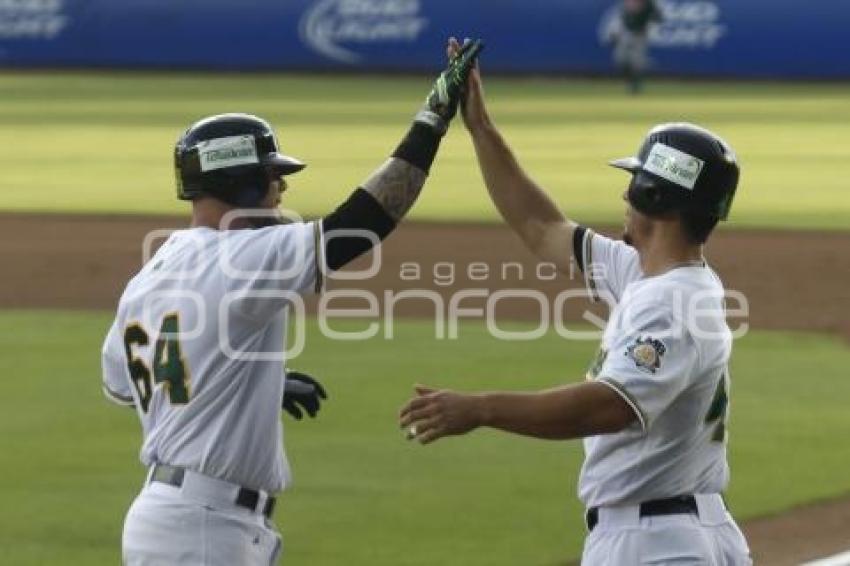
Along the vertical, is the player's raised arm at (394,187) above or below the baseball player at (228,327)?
above

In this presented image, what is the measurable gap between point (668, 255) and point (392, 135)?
22.2m

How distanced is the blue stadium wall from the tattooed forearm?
3358 centimetres

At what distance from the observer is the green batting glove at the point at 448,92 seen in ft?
18.1

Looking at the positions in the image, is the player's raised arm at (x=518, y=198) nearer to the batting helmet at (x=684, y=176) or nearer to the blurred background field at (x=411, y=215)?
the batting helmet at (x=684, y=176)

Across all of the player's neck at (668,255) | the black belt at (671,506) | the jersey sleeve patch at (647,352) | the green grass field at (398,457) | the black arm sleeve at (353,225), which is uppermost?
the player's neck at (668,255)

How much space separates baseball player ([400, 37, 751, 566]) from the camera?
16.0 feet

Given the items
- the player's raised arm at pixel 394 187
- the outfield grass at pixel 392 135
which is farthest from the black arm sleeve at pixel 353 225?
the outfield grass at pixel 392 135

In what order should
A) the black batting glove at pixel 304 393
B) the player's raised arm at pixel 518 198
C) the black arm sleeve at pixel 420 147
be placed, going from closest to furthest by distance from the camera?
the black arm sleeve at pixel 420 147
the black batting glove at pixel 304 393
the player's raised arm at pixel 518 198

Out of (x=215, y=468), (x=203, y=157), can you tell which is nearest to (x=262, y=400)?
(x=215, y=468)

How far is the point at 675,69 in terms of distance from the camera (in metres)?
39.6

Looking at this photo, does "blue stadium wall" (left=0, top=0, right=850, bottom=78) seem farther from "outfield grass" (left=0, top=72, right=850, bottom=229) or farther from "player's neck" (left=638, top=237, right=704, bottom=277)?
"player's neck" (left=638, top=237, right=704, bottom=277)

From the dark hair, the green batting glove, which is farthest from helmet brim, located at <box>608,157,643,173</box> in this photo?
the green batting glove

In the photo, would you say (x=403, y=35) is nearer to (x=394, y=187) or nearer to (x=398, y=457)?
(x=398, y=457)

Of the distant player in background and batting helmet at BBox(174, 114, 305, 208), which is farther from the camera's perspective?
the distant player in background
